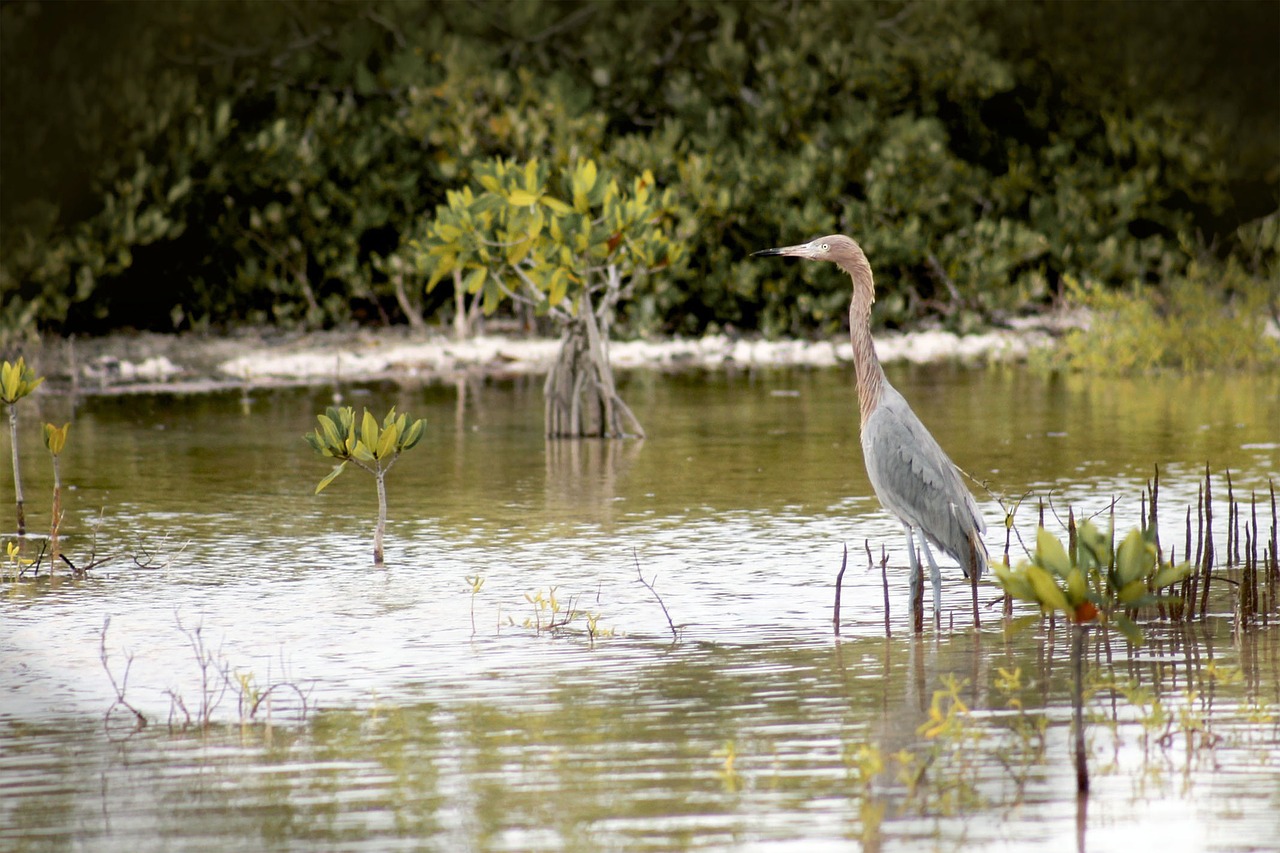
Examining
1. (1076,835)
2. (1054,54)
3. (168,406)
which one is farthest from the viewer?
(1054,54)

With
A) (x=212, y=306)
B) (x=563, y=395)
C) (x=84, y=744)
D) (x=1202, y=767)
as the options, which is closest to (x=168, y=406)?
(x=563, y=395)

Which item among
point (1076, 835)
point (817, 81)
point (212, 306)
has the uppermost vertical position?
point (817, 81)

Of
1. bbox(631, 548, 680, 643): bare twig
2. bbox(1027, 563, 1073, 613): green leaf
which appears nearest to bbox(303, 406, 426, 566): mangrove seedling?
bbox(631, 548, 680, 643): bare twig

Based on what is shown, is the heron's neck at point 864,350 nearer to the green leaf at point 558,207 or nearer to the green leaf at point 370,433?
the green leaf at point 370,433

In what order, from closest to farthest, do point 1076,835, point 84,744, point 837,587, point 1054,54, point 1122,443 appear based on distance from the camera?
point 1076,835
point 84,744
point 837,587
point 1122,443
point 1054,54

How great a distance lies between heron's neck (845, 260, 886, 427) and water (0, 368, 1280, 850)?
0.85m

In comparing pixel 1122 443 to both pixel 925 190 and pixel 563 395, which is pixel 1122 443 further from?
pixel 925 190

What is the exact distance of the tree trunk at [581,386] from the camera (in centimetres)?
1445

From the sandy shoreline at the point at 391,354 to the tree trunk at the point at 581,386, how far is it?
20.9ft

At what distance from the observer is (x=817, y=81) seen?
25.6 meters

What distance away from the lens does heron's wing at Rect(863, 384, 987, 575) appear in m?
7.36

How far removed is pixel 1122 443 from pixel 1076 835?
31.3ft

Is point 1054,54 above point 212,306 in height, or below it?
above

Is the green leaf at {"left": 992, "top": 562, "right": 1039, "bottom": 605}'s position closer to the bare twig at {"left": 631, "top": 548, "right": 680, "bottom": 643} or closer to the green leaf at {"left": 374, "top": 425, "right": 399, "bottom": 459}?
the bare twig at {"left": 631, "top": 548, "right": 680, "bottom": 643}
